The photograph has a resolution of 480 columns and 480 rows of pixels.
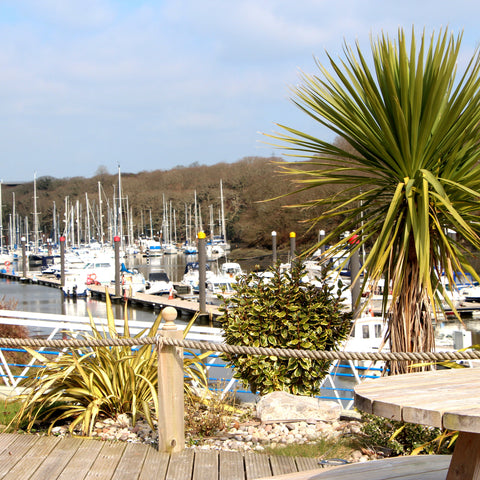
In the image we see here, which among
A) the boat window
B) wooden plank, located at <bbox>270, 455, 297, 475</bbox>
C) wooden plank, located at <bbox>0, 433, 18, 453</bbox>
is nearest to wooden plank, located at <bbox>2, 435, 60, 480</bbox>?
wooden plank, located at <bbox>0, 433, 18, 453</bbox>

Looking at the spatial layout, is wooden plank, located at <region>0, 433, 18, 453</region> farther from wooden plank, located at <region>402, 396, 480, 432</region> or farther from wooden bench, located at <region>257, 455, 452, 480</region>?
wooden plank, located at <region>402, 396, 480, 432</region>

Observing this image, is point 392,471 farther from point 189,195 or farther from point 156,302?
point 189,195

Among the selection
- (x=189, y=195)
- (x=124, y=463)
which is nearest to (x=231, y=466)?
(x=124, y=463)

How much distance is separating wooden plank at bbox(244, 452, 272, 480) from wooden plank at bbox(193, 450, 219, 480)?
8.9 inches

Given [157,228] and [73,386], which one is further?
[157,228]

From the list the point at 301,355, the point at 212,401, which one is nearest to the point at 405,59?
the point at 301,355

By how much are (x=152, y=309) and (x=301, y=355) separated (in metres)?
30.9

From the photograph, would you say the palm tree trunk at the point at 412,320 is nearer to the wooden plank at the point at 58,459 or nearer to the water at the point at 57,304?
the wooden plank at the point at 58,459

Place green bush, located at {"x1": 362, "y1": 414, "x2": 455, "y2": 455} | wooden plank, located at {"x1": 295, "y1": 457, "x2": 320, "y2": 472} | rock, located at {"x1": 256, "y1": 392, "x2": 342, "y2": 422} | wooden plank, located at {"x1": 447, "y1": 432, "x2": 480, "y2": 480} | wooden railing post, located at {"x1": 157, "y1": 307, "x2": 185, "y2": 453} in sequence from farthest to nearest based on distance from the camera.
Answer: rock, located at {"x1": 256, "y1": 392, "x2": 342, "y2": 422}, green bush, located at {"x1": 362, "y1": 414, "x2": 455, "y2": 455}, wooden railing post, located at {"x1": 157, "y1": 307, "x2": 185, "y2": 453}, wooden plank, located at {"x1": 295, "y1": 457, "x2": 320, "y2": 472}, wooden plank, located at {"x1": 447, "y1": 432, "x2": 480, "y2": 480}

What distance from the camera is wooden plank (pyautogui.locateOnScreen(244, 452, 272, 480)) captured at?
421cm

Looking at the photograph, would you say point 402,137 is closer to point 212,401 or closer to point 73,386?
point 212,401

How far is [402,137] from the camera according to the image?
215 inches

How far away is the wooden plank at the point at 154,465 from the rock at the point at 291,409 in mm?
1424

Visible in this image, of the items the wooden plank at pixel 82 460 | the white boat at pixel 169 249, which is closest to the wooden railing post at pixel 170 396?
the wooden plank at pixel 82 460
